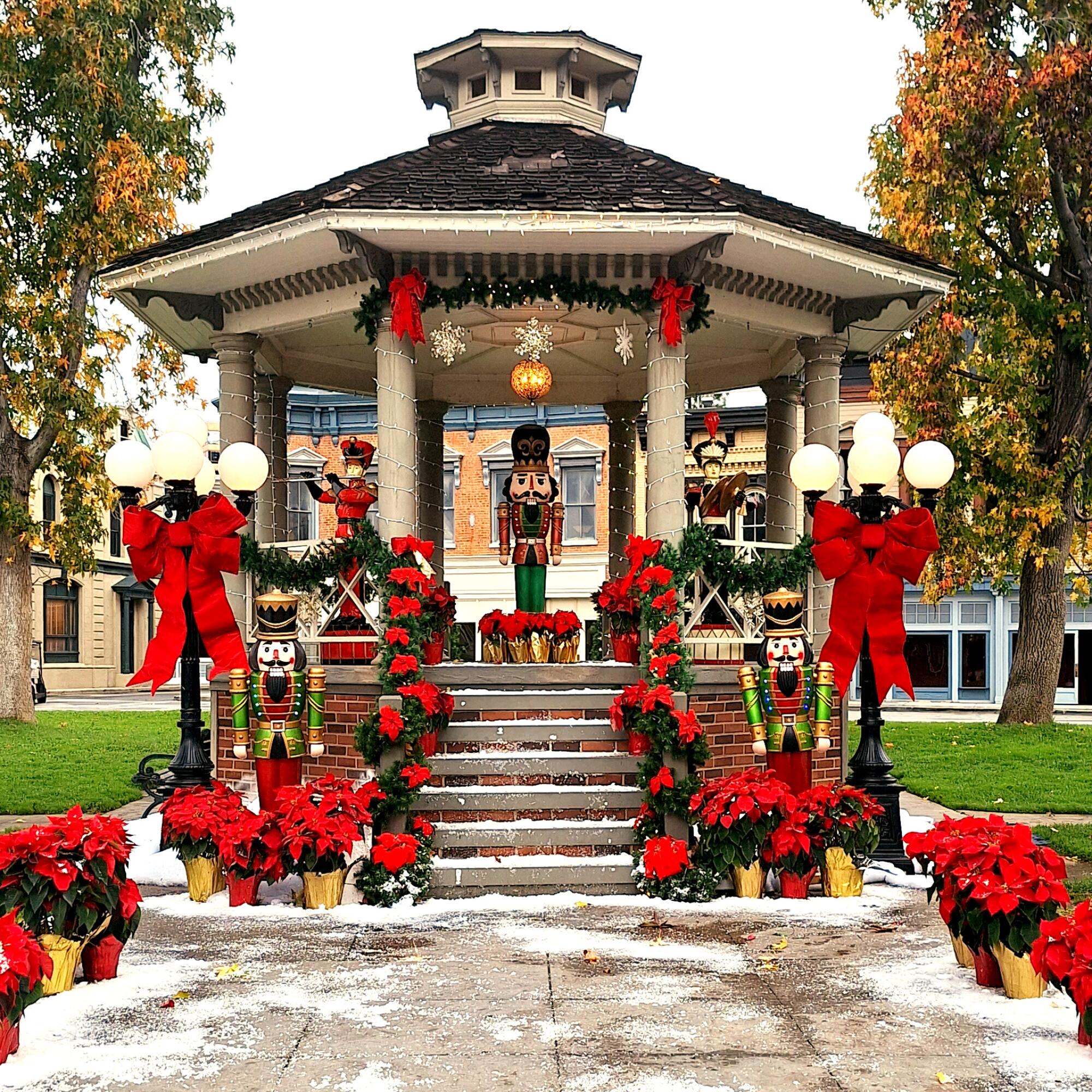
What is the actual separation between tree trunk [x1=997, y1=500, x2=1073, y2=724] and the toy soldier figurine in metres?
10.3

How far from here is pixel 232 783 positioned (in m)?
10.9

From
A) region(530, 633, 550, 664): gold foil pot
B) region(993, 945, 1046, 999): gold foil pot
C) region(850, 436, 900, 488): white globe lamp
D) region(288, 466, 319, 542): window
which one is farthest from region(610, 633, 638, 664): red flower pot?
region(288, 466, 319, 542): window

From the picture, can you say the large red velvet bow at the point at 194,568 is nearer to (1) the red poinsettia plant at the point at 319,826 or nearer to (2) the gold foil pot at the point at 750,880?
(1) the red poinsettia plant at the point at 319,826

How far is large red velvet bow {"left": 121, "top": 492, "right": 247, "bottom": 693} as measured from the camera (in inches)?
368

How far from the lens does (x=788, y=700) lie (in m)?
8.49

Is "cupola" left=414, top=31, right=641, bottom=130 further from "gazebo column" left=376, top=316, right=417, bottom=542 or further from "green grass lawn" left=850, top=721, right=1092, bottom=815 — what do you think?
"green grass lawn" left=850, top=721, right=1092, bottom=815

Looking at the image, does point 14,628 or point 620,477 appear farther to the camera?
point 14,628

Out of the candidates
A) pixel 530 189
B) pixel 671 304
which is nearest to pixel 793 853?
pixel 671 304

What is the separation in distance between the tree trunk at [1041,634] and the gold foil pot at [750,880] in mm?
13179

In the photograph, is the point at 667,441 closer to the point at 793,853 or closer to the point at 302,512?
the point at 793,853

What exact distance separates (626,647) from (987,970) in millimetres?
4854

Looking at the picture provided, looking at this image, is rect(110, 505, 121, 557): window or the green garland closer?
the green garland

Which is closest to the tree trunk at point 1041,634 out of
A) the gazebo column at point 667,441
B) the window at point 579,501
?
the gazebo column at point 667,441

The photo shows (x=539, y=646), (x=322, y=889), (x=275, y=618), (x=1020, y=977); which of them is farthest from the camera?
(x=539, y=646)
